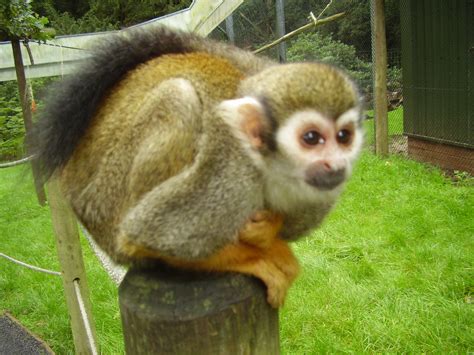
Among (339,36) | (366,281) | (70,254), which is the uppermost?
(339,36)

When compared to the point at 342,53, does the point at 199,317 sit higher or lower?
lower

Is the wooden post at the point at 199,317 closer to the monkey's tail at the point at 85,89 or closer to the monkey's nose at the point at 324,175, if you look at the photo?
the monkey's nose at the point at 324,175

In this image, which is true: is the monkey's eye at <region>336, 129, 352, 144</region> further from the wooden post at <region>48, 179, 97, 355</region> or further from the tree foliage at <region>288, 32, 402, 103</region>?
the tree foliage at <region>288, 32, 402, 103</region>

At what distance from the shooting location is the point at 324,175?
1.58 m

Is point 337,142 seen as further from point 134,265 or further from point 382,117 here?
point 382,117

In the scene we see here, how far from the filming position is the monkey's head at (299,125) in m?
1.52

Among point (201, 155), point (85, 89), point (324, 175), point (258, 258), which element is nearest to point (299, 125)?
point (324, 175)

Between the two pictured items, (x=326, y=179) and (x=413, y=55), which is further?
(x=413, y=55)

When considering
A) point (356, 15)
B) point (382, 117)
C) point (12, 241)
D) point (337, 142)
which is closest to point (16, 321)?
point (12, 241)

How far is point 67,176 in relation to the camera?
5.67 feet

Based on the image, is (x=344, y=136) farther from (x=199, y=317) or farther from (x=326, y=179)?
(x=199, y=317)

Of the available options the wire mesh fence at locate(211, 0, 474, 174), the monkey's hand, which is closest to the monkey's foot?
the monkey's hand

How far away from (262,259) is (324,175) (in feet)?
1.09

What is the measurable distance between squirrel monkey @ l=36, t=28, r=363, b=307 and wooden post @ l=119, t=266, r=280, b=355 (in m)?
0.08
